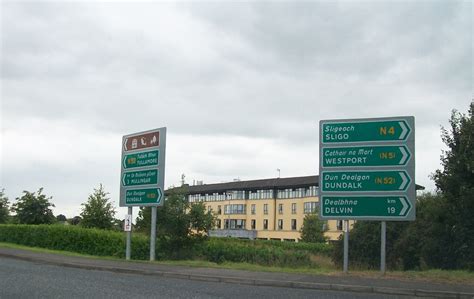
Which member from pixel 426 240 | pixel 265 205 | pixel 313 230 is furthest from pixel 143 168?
pixel 265 205

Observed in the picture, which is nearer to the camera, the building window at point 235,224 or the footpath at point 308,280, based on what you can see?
the footpath at point 308,280

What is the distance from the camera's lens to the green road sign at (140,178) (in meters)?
22.8

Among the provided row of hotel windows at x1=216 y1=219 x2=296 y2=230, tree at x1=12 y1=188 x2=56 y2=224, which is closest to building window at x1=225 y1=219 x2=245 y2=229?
row of hotel windows at x1=216 y1=219 x2=296 y2=230

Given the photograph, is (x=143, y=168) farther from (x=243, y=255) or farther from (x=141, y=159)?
(x=243, y=255)

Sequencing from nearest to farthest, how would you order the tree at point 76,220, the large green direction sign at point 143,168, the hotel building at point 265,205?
the large green direction sign at point 143,168 → the tree at point 76,220 → the hotel building at point 265,205

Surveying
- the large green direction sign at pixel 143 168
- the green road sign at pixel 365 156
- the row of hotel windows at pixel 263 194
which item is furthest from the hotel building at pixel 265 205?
the green road sign at pixel 365 156

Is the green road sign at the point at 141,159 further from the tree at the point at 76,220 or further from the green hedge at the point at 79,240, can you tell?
the tree at the point at 76,220

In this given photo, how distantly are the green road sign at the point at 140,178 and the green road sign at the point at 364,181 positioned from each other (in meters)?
8.19

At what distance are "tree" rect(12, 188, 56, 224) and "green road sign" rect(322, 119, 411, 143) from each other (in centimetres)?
3070

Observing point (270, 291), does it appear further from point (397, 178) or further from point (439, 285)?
point (397, 178)

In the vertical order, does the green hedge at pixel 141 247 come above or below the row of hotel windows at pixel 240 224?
above

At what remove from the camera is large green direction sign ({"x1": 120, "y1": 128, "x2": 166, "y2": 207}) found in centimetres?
2261

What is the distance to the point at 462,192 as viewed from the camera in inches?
763

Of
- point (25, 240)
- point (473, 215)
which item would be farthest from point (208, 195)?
point (473, 215)
